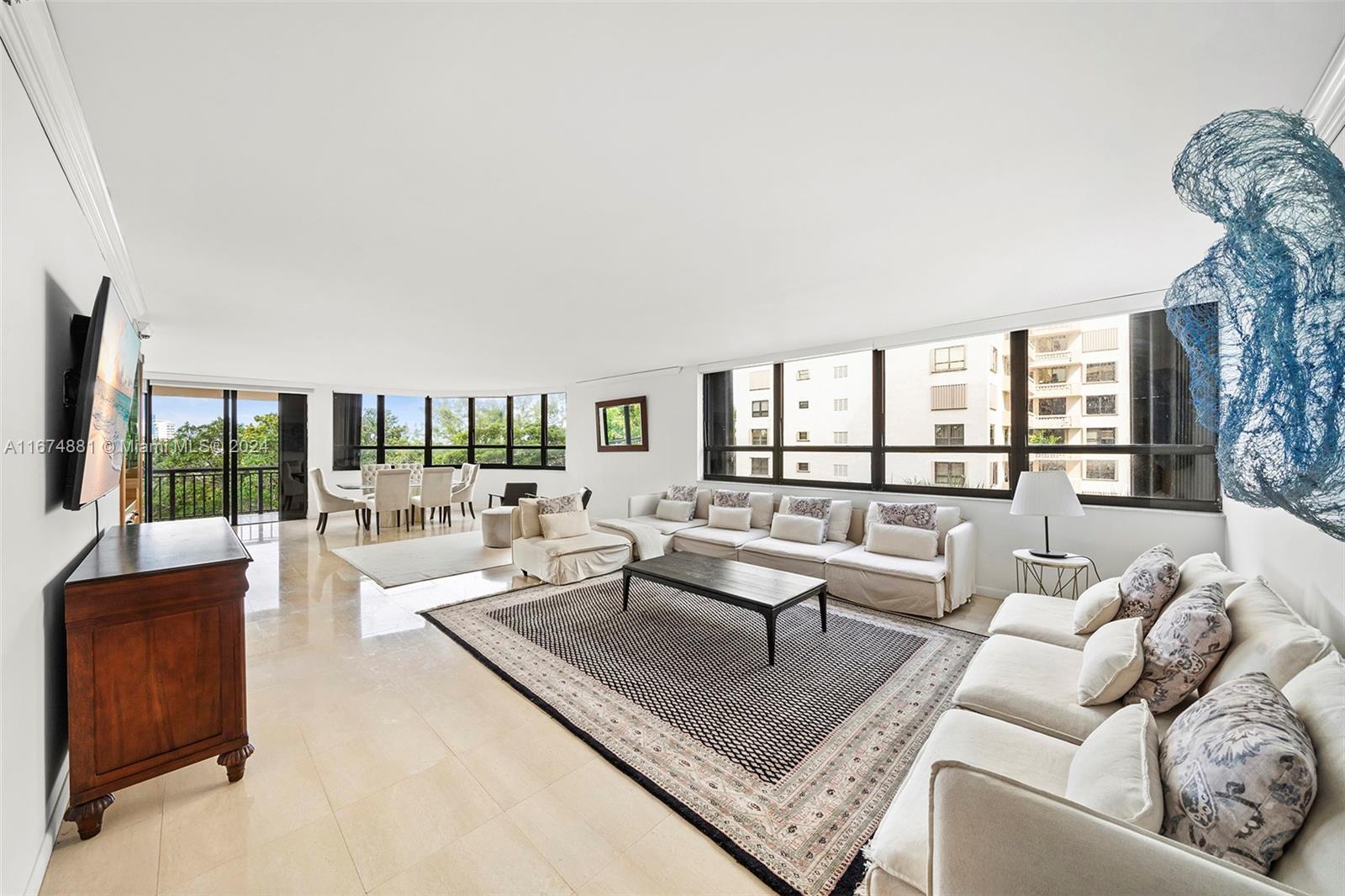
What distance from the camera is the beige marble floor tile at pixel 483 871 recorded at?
5.09 ft

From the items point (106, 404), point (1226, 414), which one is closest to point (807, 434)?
point (1226, 414)

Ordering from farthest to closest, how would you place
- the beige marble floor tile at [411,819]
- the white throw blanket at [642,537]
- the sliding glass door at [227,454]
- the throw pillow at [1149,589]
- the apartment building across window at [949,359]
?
1. the sliding glass door at [227,454]
2. the white throw blanket at [642,537]
3. the apartment building across window at [949,359]
4. the throw pillow at [1149,589]
5. the beige marble floor tile at [411,819]

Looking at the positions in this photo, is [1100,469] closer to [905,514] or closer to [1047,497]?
[1047,497]

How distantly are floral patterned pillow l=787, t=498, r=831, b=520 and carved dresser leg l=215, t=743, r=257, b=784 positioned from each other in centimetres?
426

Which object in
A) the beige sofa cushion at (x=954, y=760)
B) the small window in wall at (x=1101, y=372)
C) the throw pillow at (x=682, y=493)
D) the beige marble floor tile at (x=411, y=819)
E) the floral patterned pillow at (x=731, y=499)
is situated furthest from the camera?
the throw pillow at (x=682, y=493)

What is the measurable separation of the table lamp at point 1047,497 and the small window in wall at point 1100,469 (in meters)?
0.74

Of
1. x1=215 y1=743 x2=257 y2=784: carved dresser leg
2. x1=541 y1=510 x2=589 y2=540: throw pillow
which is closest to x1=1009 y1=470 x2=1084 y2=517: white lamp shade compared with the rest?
x1=541 y1=510 x2=589 y2=540: throw pillow

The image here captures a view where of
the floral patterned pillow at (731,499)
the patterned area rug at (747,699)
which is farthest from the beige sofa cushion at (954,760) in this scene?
the floral patterned pillow at (731,499)

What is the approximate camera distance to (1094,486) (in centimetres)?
409

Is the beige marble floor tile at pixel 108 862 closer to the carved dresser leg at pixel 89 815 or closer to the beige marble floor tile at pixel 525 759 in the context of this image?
the carved dresser leg at pixel 89 815

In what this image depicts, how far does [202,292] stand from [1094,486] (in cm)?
669

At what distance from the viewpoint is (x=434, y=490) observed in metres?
8.25

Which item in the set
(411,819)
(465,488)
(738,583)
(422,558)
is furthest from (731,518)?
(465,488)

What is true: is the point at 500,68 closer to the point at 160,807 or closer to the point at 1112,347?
the point at 160,807
